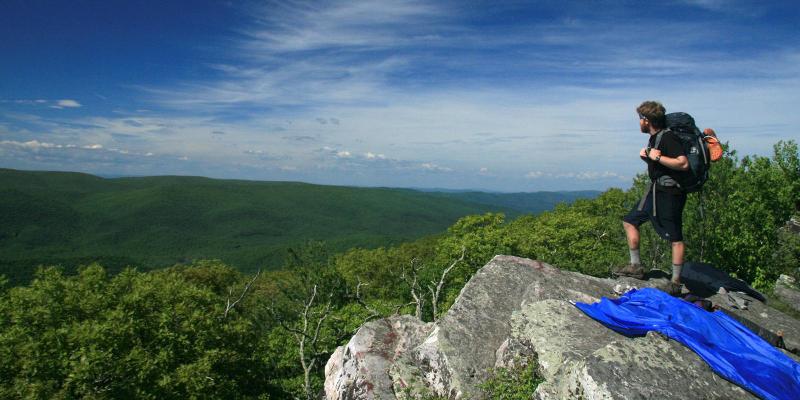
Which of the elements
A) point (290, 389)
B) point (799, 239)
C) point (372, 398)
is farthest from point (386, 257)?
point (372, 398)

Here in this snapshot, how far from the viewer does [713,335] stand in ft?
24.8

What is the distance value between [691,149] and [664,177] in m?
0.83

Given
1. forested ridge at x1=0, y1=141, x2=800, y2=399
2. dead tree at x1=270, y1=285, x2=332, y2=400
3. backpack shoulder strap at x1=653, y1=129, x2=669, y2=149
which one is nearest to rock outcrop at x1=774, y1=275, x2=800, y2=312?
forested ridge at x1=0, y1=141, x2=800, y2=399

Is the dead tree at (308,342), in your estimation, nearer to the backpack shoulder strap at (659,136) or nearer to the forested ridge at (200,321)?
the forested ridge at (200,321)

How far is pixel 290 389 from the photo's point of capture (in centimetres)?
2286

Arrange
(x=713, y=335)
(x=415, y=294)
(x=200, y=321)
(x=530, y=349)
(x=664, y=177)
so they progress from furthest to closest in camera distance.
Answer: (x=415, y=294), (x=200, y=321), (x=664, y=177), (x=530, y=349), (x=713, y=335)

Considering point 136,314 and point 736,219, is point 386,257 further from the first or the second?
point 736,219

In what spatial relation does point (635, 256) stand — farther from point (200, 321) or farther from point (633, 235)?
point (200, 321)

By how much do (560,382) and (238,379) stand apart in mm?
20252

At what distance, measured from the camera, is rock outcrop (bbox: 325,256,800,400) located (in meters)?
6.44

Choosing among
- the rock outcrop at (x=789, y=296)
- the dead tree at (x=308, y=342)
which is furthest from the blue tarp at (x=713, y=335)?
the dead tree at (x=308, y=342)

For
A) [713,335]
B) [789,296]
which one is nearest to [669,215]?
[713,335]

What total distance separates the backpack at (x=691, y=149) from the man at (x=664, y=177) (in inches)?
3.8

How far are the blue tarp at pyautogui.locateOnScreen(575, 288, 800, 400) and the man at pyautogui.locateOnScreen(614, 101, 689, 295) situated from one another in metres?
1.51
